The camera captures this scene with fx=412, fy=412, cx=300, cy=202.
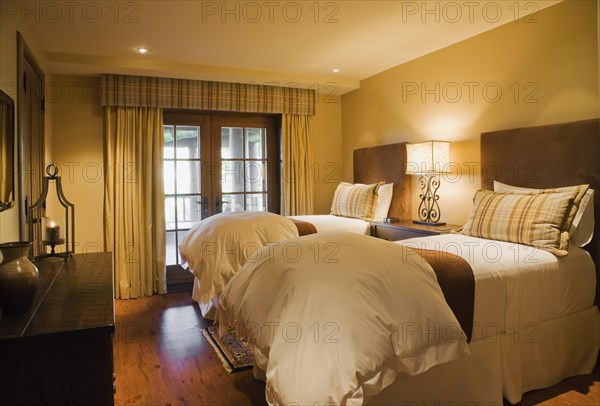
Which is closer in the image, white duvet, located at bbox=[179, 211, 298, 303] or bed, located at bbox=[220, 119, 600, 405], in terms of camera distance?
bed, located at bbox=[220, 119, 600, 405]

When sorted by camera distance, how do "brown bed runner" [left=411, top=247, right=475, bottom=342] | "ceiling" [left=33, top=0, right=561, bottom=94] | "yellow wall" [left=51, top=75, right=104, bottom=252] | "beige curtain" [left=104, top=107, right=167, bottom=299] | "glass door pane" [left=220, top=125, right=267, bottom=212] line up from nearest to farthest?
"brown bed runner" [left=411, top=247, right=475, bottom=342]
"ceiling" [left=33, top=0, right=561, bottom=94]
"yellow wall" [left=51, top=75, right=104, bottom=252]
"beige curtain" [left=104, top=107, right=167, bottom=299]
"glass door pane" [left=220, top=125, right=267, bottom=212]

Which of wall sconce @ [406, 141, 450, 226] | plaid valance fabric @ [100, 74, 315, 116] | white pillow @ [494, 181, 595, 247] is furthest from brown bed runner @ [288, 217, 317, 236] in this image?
white pillow @ [494, 181, 595, 247]

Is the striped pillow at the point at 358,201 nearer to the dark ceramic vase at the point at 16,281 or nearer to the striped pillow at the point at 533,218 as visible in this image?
the striped pillow at the point at 533,218

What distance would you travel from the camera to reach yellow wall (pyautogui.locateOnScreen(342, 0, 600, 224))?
109 inches

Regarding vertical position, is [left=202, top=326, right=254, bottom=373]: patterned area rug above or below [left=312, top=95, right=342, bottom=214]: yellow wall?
below

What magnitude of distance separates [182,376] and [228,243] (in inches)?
41.2

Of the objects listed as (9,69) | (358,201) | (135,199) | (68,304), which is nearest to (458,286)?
(68,304)

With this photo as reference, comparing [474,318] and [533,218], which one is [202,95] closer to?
[533,218]

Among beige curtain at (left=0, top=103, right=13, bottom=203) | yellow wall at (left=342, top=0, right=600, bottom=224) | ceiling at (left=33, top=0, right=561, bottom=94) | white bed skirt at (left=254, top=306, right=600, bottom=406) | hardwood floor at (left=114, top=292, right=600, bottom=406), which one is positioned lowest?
hardwood floor at (left=114, top=292, right=600, bottom=406)

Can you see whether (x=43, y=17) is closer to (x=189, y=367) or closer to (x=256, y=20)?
(x=256, y=20)

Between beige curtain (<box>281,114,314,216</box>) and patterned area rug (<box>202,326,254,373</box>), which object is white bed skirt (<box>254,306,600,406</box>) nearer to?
patterned area rug (<box>202,326,254,373</box>)

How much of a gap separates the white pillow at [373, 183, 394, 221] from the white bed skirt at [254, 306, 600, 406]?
6.95 ft

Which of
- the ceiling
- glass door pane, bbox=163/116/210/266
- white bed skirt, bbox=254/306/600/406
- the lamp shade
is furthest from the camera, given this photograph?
glass door pane, bbox=163/116/210/266

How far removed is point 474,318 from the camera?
2084 millimetres
